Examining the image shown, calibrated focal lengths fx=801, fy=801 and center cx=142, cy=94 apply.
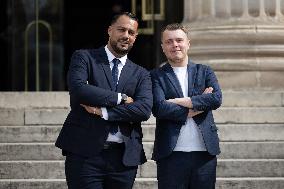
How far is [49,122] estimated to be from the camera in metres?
8.71

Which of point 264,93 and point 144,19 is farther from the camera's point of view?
point 144,19

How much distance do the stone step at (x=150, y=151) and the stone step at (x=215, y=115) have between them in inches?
25.8

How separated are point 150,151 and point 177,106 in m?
2.73

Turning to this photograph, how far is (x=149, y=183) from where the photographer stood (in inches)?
293

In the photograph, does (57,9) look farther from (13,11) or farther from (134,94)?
(134,94)

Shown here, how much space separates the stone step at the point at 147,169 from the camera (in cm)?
770

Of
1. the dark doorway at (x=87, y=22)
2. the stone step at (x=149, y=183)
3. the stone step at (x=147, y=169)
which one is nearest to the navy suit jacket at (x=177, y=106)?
the stone step at (x=149, y=183)

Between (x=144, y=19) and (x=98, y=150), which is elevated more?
(x=144, y=19)

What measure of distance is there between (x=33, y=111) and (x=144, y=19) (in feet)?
Result: 15.0

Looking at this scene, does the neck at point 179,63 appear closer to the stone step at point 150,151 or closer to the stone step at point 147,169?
the stone step at point 147,169

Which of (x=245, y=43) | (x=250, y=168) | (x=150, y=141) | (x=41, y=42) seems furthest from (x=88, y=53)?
(x=41, y=42)

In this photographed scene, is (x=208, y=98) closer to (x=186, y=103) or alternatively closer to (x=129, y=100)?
(x=186, y=103)

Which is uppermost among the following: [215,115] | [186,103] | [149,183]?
[186,103]

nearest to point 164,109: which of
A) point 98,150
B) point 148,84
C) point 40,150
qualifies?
point 148,84
